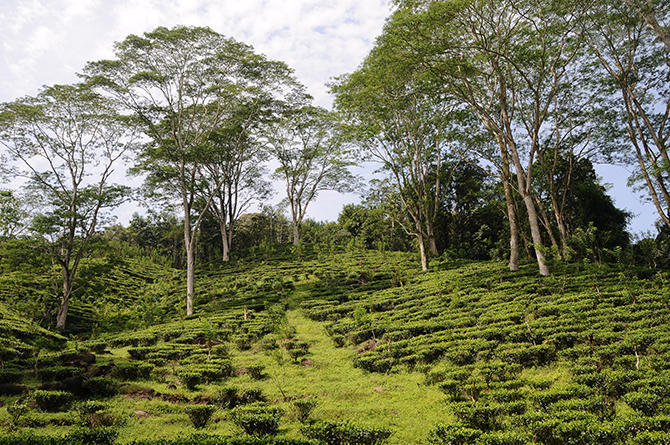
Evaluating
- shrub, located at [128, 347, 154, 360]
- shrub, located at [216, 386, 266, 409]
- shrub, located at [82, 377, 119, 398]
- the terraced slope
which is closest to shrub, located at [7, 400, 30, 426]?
shrub, located at [82, 377, 119, 398]

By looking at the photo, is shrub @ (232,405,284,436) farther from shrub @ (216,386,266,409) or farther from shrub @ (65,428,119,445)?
shrub @ (65,428,119,445)

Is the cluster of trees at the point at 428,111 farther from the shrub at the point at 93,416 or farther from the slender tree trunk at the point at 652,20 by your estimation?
the shrub at the point at 93,416

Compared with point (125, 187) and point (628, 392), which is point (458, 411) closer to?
point (628, 392)

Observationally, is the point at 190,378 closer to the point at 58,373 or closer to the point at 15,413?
the point at 58,373

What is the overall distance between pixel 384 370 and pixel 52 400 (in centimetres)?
848

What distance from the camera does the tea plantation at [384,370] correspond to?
6113mm

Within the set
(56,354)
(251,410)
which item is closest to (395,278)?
(251,410)

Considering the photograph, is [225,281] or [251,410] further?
[225,281]

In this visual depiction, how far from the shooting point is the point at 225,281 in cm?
2511

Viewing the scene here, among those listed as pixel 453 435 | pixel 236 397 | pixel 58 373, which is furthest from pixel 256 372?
pixel 453 435

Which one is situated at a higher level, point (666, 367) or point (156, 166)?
point (156, 166)

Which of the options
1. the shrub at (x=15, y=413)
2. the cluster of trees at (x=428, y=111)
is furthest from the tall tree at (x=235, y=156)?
the shrub at (x=15, y=413)

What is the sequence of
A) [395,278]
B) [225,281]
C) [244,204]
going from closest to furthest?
[395,278], [225,281], [244,204]

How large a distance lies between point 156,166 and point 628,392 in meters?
27.5
